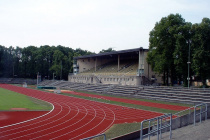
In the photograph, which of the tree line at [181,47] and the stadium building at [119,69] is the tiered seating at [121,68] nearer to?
the stadium building at [119,69]

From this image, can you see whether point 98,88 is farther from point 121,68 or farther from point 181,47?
point 181,47

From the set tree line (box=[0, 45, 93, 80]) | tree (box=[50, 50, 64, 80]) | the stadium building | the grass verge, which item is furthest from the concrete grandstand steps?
tree line (box=[0, 45, 93, 80])

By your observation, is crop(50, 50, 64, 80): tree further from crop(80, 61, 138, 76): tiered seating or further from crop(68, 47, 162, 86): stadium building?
crop(80, 61, 138, 76): tiered seating

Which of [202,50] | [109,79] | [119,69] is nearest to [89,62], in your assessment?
[119,69]

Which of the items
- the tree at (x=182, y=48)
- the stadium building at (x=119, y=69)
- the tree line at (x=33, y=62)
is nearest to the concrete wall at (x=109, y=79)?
the stadium building at (x=119, y=69)

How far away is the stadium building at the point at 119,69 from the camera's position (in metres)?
47.4

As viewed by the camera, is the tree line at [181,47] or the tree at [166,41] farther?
the tree at [166,41]

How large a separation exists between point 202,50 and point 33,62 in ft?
230

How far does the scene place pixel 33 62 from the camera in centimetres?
8806

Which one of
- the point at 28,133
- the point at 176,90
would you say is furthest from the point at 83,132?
Answer: the point at 176,90

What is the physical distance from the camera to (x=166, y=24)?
40.0m

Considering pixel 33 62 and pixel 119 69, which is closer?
pixel 119 69

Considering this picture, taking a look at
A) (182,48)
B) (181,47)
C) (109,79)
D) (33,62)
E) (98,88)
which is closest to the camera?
(181,47)

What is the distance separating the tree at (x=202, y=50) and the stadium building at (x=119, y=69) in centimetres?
1341
